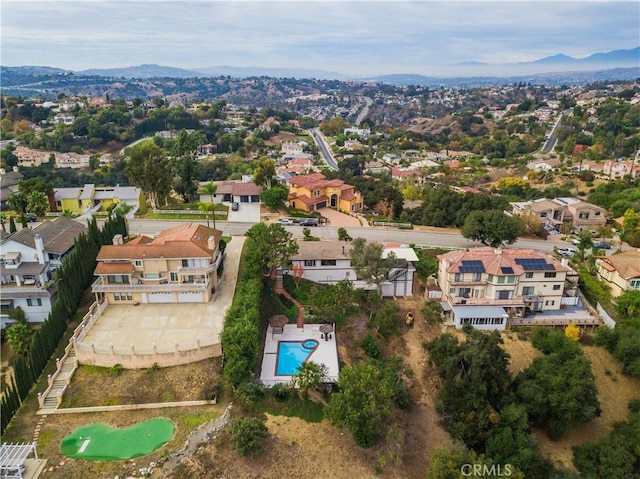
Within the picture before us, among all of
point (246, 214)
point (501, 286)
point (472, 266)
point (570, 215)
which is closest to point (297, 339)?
point (472, 266)

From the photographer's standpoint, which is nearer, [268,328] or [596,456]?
[596,456]

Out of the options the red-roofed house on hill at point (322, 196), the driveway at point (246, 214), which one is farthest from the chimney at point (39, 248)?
the red-roofed house on hill at point (322, 196)

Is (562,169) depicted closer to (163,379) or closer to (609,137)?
(609,137)

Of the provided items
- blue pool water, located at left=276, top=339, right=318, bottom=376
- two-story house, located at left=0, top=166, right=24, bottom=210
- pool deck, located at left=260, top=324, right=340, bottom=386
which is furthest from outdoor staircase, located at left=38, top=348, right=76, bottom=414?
two-story house, located at left=0, top=166, right=24, bottom=210

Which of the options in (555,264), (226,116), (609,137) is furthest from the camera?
(226,116)

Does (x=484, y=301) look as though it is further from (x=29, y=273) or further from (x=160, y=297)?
(x=29, y=273)

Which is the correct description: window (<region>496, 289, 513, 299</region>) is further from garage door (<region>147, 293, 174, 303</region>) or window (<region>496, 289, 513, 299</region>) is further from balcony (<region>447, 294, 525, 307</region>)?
garage door (<region>147, 293, 174, 303</region>)

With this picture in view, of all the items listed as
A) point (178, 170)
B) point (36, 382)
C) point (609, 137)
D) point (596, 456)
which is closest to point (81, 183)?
point (178, 170)
